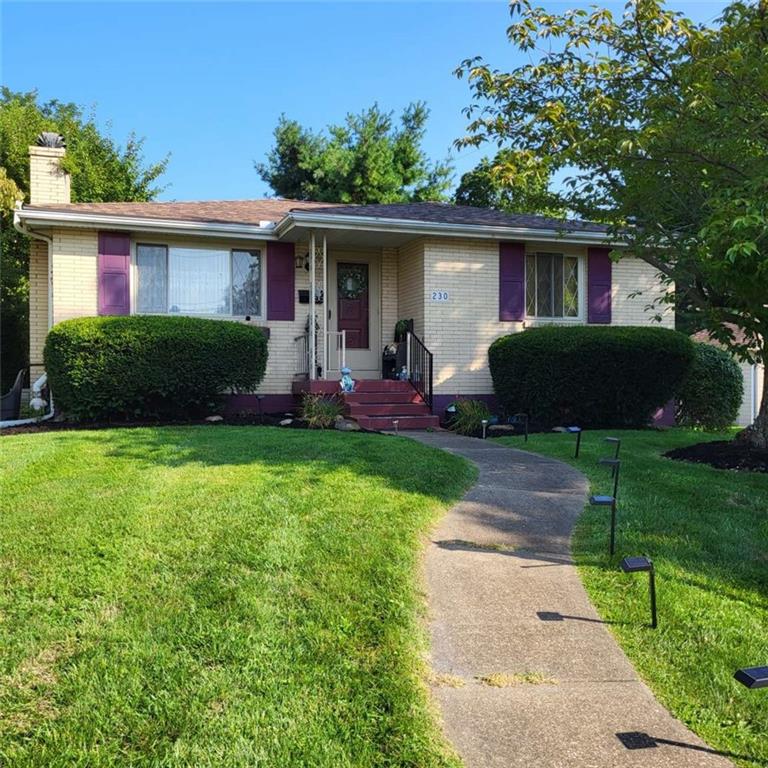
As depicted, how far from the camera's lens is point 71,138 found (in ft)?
72.0

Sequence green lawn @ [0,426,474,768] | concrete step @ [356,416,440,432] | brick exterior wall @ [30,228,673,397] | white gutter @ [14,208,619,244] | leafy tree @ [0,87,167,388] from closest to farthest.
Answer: green lawn @ [0,426,474,768] → concrete step @ [356,416,440,432] → white gutter @ [14,208,619,244] → brick exterior wall @ [30,228,673,397] → leafy tree @ [0,87,167,388]

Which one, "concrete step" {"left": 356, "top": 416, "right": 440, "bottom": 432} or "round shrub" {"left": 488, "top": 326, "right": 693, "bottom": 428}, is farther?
"round shrub" {"left": 488, "top": 326, "right": 693, "bottom": 428}

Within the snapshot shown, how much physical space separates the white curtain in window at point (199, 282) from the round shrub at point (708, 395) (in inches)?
362

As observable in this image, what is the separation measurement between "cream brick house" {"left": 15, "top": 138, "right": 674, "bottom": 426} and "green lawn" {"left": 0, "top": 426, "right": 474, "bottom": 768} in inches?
210

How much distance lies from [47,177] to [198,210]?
286cm

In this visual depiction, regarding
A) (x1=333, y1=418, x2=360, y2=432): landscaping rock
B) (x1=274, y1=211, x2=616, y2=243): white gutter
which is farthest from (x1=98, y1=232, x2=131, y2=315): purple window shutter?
(x1=333, y1=418, x2=360, y2=432): landscaping rock

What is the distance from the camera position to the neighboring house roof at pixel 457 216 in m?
11.9

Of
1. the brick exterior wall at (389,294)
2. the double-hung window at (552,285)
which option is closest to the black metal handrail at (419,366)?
the brick exterior wall at (389,294)

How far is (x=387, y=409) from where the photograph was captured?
1102cm

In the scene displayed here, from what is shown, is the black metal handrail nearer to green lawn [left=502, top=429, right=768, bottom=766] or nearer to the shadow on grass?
the shadow on grass

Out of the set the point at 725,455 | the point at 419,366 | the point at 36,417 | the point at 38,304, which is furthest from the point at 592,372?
the point at 38,304

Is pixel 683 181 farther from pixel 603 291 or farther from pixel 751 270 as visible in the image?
pixel 603 291

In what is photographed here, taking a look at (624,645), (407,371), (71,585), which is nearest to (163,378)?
(407,371)

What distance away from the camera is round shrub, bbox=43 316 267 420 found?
9.88 m
